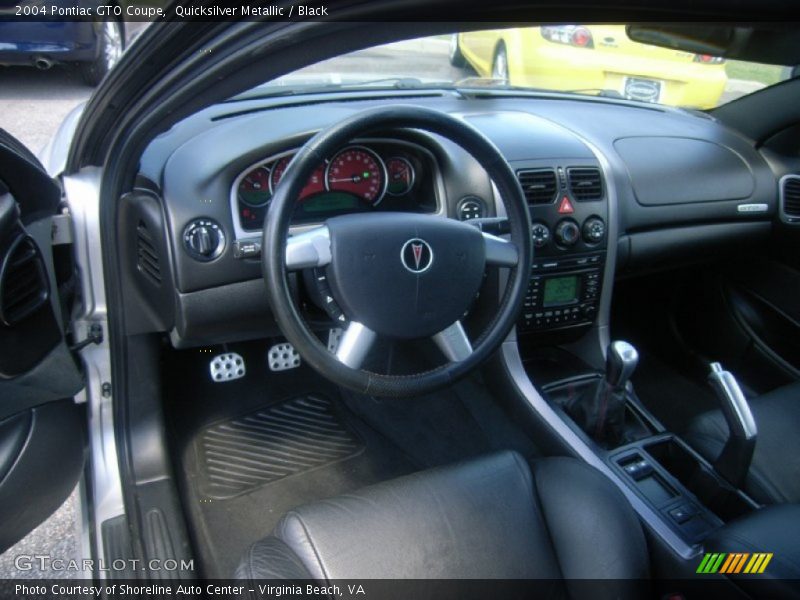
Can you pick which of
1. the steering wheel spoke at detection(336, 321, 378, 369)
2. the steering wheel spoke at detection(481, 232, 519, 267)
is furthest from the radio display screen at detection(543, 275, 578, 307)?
the steering wheel spoke at detection(336, 321, 378, 369)

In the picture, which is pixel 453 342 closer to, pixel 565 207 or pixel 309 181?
pixel 309 181

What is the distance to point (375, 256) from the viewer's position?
1375mm

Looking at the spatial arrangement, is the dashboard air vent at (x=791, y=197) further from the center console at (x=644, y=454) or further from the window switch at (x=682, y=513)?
the window switch at (x=682, y=513)

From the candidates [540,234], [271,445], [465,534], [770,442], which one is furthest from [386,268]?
[770,442]

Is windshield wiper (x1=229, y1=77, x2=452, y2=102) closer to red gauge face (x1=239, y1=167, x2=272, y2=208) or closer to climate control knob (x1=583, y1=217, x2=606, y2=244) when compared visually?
red gauge face (x1=239, y1=167, x2=272, y2=208)

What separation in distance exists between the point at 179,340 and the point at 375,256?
77cm

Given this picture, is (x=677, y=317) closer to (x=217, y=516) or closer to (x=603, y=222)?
(x=603, y=222)

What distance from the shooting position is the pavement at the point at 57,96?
1.87 metres

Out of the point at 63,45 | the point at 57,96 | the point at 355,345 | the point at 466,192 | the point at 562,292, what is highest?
the point at 63,45

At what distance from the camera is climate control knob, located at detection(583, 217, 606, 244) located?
7.19 ft

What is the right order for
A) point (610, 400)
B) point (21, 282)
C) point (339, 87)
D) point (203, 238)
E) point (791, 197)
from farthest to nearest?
point (791, 197)
point (339, 87)
point (610, 400)
point (203, 238)
point (21, 282)

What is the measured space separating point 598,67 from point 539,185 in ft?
3.44

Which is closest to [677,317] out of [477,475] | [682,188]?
[682,188]

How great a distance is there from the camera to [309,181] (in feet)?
5.66
